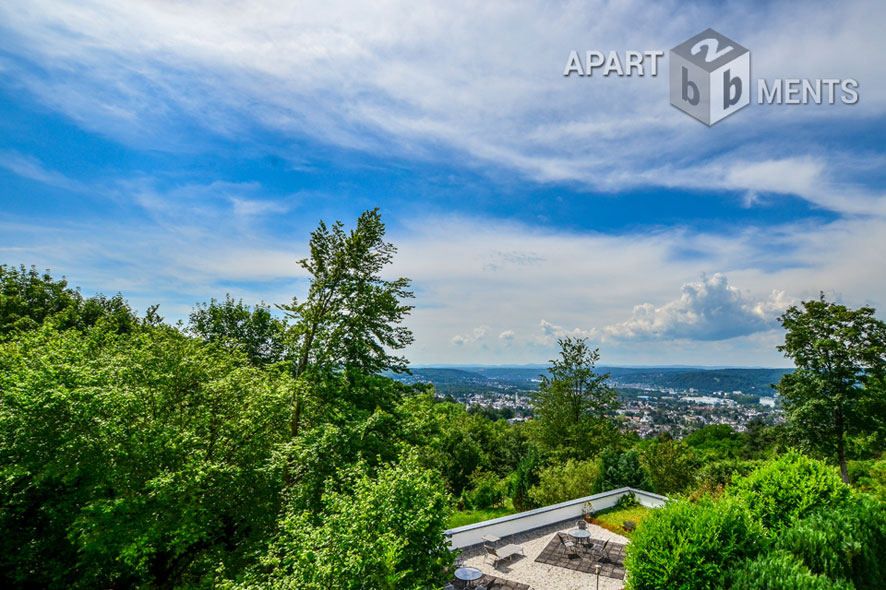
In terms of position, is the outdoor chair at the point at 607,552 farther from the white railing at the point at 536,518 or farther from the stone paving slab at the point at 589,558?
the white railing at the point at 536,518

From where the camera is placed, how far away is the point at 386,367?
52.3 ft

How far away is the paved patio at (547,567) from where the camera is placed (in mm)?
11899

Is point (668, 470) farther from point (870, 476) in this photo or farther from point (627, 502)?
point (870, 476)

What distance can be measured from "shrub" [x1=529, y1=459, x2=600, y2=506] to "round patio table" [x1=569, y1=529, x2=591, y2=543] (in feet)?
21.8

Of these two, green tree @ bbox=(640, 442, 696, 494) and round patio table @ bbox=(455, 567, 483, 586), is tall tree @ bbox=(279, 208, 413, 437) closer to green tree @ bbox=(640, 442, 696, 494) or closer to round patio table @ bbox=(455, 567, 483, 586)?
round patio table @ bbox=(455, 567, 483, 586)

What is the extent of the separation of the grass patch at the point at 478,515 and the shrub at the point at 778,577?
1474 cm

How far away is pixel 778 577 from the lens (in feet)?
21.6

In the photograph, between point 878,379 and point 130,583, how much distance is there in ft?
116

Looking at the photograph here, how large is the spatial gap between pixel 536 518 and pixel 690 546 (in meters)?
9.35

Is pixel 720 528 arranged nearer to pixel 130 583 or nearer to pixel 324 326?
pixel 324 326

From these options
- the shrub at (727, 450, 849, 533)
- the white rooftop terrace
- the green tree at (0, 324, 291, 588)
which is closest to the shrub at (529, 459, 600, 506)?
the white rooftop terrace

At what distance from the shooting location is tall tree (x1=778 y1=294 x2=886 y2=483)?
22125mm

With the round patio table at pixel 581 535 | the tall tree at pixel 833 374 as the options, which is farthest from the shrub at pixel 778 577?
the tall tree at pixel 833 374

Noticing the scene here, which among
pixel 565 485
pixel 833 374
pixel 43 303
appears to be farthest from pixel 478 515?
pixel 43 303
